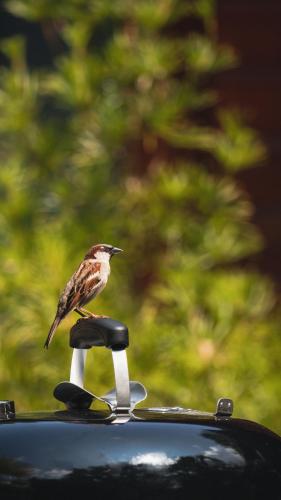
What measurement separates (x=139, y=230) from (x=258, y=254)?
48cm

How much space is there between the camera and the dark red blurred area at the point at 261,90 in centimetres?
441

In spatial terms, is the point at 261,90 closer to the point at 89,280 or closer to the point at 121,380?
the point at 89,280

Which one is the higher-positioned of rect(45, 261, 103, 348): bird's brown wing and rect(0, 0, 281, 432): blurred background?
rect(0, 0, 281, 432): blurred background

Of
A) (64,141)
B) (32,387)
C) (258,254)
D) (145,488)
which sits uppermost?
(64,141)

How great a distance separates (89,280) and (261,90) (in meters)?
3.15

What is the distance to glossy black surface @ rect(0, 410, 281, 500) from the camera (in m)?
1.22

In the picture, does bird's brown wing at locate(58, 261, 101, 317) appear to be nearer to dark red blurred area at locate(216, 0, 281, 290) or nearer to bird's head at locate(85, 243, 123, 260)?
bird's head at locate(85, 243, 123, 260)

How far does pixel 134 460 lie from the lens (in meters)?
1.22

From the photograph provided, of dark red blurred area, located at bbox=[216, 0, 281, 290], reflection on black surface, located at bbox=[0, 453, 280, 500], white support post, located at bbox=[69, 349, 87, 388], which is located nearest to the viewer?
reflection on black surface, located at bbox=[0, 453, 280, 500]

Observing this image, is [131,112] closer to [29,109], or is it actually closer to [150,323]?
[29,109]

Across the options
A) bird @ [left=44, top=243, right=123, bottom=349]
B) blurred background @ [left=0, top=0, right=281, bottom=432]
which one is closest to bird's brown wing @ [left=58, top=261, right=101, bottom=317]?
bird @ [left=44, top=243, right=123, bottom=349]

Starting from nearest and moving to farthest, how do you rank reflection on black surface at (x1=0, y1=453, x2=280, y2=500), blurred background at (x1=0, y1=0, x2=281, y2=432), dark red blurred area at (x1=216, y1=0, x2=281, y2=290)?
1. reflection on black surface at (x1=0, y1=453, x2=280, y2=500)
2. blurred background at (x1=0, y1=0, x2=281, y2=432)
3. dark red blurred area at (x1=216, y1=0, x2=281, y2=290)

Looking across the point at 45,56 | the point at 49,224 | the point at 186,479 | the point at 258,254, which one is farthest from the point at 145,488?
the point at 45,56

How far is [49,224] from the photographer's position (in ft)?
13.2
